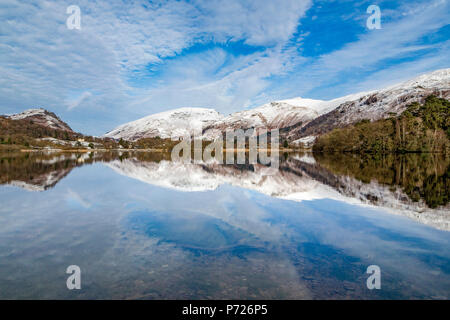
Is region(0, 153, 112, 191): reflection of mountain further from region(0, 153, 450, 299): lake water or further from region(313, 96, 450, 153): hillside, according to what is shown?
region(313, 96, 450, 153): hillside

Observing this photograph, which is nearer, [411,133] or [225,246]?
[225,246]

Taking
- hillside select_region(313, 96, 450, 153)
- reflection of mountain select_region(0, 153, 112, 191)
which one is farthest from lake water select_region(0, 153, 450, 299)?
hillside select_region(313, 96, 450, 153)

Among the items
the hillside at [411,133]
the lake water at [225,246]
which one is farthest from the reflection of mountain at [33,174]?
the hillside at [411,133]

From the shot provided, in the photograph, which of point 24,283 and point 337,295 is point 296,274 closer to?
point 337,295

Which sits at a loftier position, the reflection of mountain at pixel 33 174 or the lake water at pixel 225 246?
the reflection of mountain at pixel 33 174

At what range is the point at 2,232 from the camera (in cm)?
948

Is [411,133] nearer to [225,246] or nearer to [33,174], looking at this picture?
[33,174]

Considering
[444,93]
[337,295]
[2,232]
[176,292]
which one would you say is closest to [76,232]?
[2,232]

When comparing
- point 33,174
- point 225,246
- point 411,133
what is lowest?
point 225,246

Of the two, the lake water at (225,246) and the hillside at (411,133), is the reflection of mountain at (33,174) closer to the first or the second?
the lake water at (225,246)

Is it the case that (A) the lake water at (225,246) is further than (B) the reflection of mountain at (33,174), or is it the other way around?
(B) the reflection of mountain at (33,174)

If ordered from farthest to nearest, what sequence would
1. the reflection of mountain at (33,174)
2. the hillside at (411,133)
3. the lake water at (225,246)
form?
the hillside at (411,133) < the reflection of mountain at (33,174) < the lake water at (225,246)

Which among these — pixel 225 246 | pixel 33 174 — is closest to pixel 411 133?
pixel 33 174

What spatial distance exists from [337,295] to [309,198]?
10917 mm
